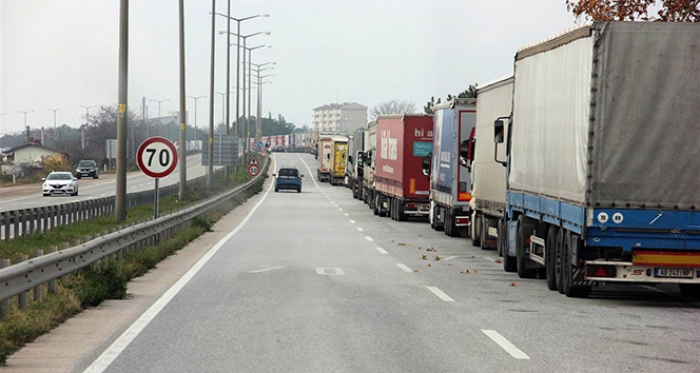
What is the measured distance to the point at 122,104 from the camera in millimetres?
27172

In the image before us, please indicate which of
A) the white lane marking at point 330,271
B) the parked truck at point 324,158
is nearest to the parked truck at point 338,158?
the parked truck at point 324,158

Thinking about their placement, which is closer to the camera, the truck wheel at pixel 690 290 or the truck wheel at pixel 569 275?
the truck wheel at pixel 569 275

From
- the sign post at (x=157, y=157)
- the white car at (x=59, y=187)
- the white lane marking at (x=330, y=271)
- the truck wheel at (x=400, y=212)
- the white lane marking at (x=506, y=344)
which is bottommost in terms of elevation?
the white car at (x=59, y=187)

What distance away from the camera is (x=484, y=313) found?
13.2 metres

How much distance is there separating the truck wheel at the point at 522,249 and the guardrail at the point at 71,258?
20.0 ft

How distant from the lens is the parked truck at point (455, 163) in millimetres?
29391

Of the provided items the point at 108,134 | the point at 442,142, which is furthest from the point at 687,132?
the point at 108,134

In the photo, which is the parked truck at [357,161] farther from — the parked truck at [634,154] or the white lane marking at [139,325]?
the parked truck at [634,154]

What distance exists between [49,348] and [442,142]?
21.9 meters

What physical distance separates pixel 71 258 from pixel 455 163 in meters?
16.6

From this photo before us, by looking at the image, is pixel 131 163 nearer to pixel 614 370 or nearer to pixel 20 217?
pixel 20 217

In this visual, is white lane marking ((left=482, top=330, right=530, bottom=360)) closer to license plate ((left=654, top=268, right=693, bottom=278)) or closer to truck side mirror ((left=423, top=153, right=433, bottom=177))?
license plate ((left=654, top=268, right=693, bottom=278))

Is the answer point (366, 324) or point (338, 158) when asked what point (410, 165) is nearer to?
point (366, 324)

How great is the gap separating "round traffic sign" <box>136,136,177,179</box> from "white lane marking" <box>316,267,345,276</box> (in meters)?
4.89
